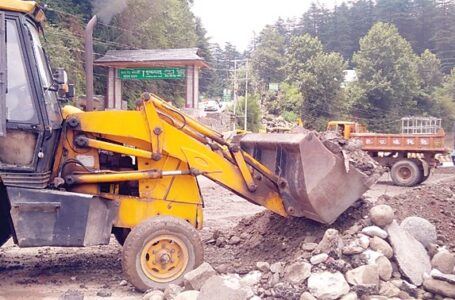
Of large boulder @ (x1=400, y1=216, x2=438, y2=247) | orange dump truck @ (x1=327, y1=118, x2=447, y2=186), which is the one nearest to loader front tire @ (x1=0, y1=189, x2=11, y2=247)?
large boulder @ (x1=400, y1=216, x2=438, y2=247)

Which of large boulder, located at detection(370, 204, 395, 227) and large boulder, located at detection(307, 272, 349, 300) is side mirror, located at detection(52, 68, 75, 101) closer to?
large boulder, located at detection(307, 272, 349, 300)

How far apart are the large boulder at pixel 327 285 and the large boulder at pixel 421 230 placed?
1.36 meters

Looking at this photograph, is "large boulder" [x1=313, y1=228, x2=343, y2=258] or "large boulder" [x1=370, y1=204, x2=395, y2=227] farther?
"large boulder" [x1=370, y1=204, x2=395, y2=227]

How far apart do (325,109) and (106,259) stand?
1686 inches

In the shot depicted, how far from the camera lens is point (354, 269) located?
213 inches

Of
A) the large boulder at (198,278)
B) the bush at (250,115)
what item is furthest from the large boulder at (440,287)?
the bush at (250,115)

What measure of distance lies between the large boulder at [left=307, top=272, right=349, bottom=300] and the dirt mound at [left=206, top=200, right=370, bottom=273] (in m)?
0.95

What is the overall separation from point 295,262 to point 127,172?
1969mm

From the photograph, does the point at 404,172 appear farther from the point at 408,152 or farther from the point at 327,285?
the point at 327,285

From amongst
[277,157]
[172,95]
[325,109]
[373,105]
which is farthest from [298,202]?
[373,105]

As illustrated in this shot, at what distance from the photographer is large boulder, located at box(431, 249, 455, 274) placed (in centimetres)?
573

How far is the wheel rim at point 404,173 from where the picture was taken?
18.7 m

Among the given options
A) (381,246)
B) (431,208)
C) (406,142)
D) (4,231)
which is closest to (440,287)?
(381,246)

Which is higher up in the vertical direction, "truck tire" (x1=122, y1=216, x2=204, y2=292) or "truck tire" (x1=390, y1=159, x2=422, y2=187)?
"truck tire" (x1=122, y1=216, x2=204, y2=292)
